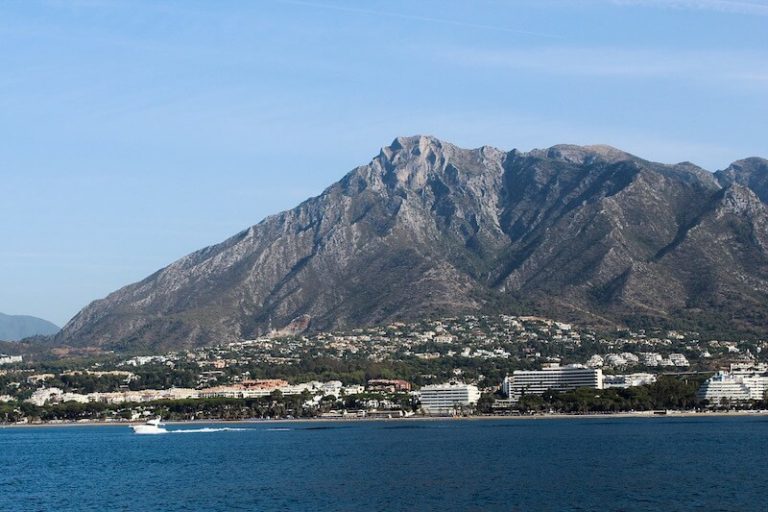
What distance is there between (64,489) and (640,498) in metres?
39.2

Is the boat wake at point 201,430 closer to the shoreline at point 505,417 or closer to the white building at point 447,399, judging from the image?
the shoreline at point 505,417

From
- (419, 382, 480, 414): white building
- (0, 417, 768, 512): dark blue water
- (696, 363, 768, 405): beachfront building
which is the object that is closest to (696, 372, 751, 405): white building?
(696, 363, 768, 405): beachfront building

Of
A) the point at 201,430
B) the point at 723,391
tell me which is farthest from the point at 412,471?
the point at 723,391

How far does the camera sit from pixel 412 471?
8694 centimetres

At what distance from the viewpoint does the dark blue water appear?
69.4 metres

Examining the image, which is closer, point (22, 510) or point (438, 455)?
point (22, 510)

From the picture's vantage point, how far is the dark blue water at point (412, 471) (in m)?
69.4

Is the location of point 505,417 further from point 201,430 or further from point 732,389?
point 201,430

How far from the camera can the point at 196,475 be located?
90.5 m

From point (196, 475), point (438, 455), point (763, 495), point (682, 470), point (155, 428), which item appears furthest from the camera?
point (155, 428)

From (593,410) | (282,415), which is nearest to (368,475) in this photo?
(593,410)

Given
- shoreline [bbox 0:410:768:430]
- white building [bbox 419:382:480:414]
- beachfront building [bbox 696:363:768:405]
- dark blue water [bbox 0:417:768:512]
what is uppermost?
beachfront building [bbox 696:363:768:405]

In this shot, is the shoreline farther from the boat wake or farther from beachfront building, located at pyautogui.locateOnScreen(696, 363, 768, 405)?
the boat wake

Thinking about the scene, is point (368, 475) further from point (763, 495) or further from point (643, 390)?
point (643, 390)
